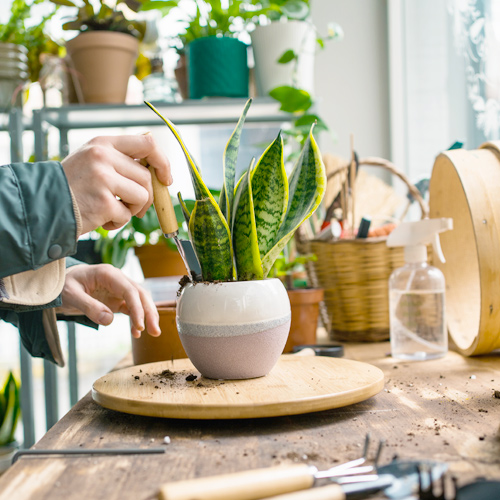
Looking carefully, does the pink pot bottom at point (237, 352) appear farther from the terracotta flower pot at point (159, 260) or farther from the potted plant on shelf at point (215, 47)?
the potted plant on shelf at point (215, 47)

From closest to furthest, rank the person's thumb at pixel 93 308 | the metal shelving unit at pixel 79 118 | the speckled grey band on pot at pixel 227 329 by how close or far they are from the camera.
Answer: the speckled grey band on pot at pixel 227 329 < the person's thumb at pixel 93 308 < the metal shelving unit at pixel 79 118

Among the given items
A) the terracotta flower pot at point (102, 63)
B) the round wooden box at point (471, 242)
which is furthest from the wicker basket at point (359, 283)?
the terracotta flower pot at point (102, 63)

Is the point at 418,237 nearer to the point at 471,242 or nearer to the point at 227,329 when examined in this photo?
the point at 471,242

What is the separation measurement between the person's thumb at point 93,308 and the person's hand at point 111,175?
19cm

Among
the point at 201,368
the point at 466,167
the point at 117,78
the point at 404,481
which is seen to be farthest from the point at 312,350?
the point at 117,78

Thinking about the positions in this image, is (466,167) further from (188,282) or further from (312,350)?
(188,282)

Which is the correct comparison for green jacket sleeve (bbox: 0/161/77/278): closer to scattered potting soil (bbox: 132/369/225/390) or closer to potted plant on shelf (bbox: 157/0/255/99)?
scattered potting soil (bbox: 132/369/225/390)

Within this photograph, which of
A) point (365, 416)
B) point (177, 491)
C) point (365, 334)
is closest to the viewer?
point (177, 491)

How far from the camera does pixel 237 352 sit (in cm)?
65

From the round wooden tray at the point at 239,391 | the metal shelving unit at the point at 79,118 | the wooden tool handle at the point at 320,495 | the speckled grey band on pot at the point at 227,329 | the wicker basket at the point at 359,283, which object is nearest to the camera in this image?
the wooden tool handle at the point at 320,495

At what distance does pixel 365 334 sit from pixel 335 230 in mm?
235

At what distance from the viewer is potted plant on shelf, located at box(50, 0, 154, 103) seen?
164 cm

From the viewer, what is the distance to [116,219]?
0.63 meters

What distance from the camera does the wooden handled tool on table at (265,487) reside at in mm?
344
